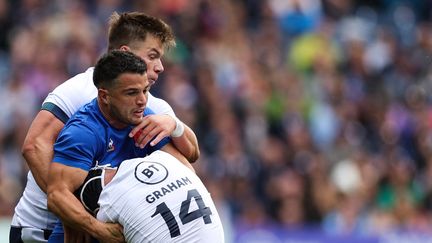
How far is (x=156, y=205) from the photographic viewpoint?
6.44 m

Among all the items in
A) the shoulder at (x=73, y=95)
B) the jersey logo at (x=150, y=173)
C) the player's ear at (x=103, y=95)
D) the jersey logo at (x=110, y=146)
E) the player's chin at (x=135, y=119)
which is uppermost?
the shoulder at (x=73, y=95)

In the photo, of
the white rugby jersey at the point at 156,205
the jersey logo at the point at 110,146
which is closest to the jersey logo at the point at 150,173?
the white rugby jersey at the point at 156,205

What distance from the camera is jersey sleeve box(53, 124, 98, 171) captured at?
6.68 meters

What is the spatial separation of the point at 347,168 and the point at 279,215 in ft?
4.60

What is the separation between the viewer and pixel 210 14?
55.9ft

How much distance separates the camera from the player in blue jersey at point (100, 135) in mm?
6594

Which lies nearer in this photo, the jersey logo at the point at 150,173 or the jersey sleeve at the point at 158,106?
the jersey logo at the point at 150,173

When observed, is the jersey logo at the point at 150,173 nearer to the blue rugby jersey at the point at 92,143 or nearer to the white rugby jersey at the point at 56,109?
the blue rugby jersey at the point at 92,143

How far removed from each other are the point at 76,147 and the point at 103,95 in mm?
365

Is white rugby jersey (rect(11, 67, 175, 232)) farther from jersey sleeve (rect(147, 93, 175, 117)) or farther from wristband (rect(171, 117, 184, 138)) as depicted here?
wristband (rect(171, 117, 184, 138))

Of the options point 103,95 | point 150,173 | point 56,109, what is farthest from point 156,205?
point 56,109

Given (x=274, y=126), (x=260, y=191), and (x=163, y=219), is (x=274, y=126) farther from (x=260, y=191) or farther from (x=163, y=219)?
(x=163, y=219)

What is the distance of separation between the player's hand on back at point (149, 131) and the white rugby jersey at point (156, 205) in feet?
1.14

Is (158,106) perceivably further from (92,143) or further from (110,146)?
(92,143)
